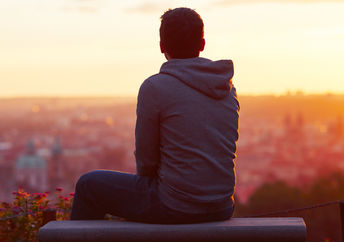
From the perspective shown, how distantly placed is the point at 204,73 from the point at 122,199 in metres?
0.43

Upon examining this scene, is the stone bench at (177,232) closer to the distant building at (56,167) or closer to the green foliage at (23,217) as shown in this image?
the green foliage at (23,217)

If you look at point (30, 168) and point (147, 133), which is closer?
point (147, 133)

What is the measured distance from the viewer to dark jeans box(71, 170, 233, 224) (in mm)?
1965

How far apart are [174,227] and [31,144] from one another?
7709cm

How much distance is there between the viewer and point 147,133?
1996 mm

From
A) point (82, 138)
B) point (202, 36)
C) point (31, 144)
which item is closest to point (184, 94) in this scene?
point (202, 36)

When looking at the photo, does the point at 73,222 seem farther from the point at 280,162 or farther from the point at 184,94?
the point at 280,162

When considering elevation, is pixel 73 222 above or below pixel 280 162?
above

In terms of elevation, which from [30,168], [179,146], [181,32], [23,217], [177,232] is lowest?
[30,168]

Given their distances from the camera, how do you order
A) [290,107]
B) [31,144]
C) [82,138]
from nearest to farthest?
[31,144] < [290,107] < [82,138]

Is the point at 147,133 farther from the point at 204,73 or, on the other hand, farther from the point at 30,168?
the point at 30,168

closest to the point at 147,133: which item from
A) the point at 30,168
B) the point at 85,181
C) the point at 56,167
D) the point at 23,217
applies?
the point at 85,181

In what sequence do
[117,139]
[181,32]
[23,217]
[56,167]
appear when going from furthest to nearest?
→ [117,139] < [56,167] < [23,217] < [181,32]

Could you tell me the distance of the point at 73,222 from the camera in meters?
1.97
